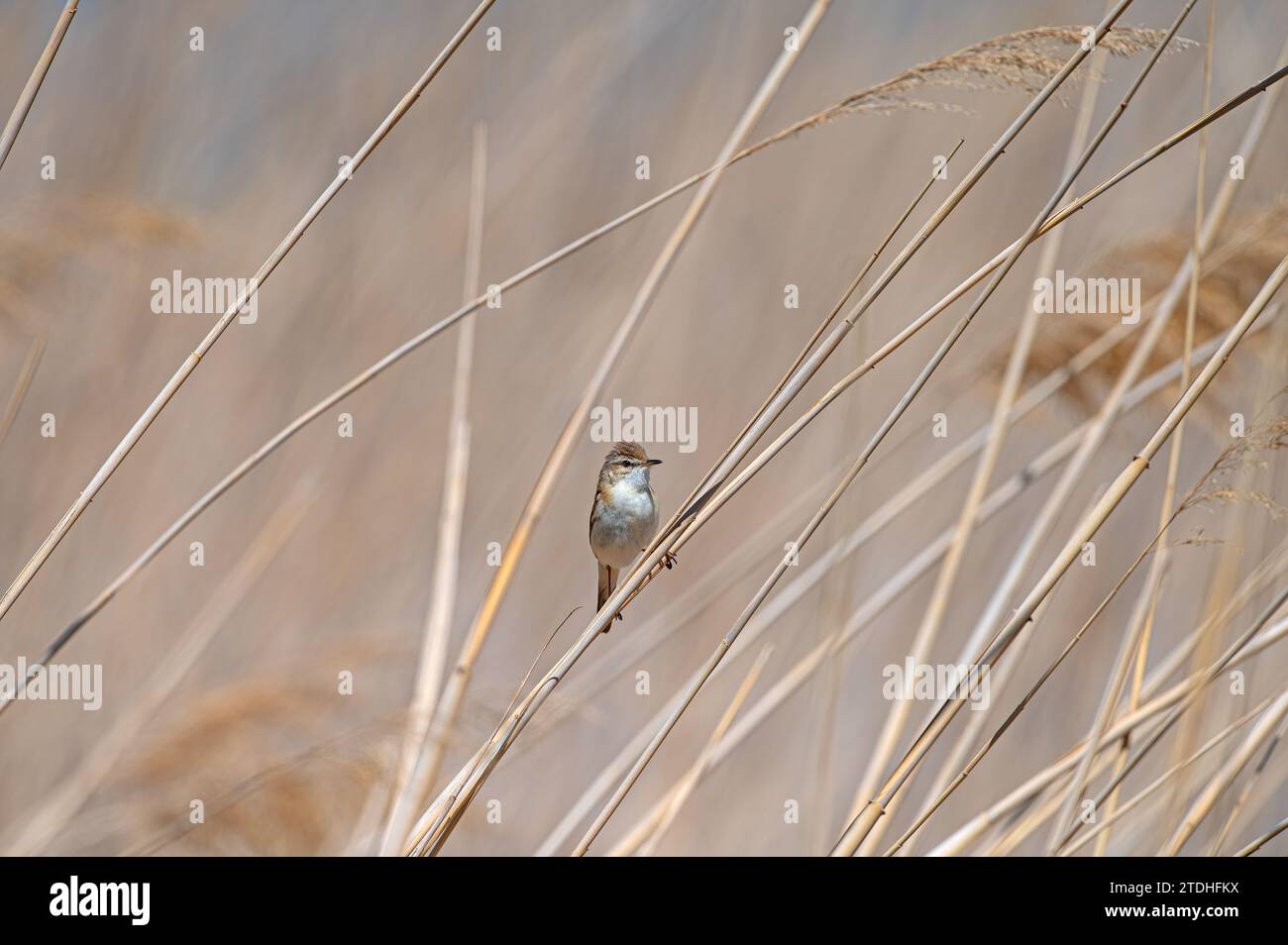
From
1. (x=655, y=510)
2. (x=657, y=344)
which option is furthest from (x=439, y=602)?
(x=657, y=344)

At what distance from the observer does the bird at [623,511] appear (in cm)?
341

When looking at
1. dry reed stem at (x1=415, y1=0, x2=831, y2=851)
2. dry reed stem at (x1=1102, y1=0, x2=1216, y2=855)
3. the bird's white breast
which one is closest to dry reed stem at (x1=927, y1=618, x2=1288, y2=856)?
dry reed stem at (x1=1102, y1=0, x2=1216, y2=855)

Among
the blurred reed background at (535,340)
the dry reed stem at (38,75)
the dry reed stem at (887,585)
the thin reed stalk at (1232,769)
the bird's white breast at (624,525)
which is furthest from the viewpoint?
the blurred reed background at (535,340)

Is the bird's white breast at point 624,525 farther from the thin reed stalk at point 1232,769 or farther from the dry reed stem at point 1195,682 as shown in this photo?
the thin reed stalk at point 1232,769

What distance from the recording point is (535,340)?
4.04 meters

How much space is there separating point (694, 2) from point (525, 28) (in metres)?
0.65

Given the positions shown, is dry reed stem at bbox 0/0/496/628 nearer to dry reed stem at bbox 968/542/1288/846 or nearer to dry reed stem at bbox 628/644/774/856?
dry reed stem at bbox 628/644/774/856

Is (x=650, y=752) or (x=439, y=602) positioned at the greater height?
(x=439, y=602)

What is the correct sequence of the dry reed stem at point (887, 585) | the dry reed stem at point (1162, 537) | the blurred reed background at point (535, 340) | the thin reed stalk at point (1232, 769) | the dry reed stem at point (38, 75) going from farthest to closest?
the blurred reed background at point (535, 340) < the dry reed stem at point (887, 585) < the dry reed stem at point (1162, 537) < the thin reed stalk at point (1232, 769) < the dry reed stem at point (38, 75)

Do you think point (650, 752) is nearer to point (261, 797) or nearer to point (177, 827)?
point (177, 827)

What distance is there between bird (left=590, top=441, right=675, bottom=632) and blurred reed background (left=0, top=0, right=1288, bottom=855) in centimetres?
34

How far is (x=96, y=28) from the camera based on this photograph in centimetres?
362

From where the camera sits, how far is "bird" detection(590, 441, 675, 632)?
3.41m

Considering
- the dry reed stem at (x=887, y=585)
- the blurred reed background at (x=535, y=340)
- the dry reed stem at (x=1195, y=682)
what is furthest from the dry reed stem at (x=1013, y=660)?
the blurred reed background at (x=535, y=340)
